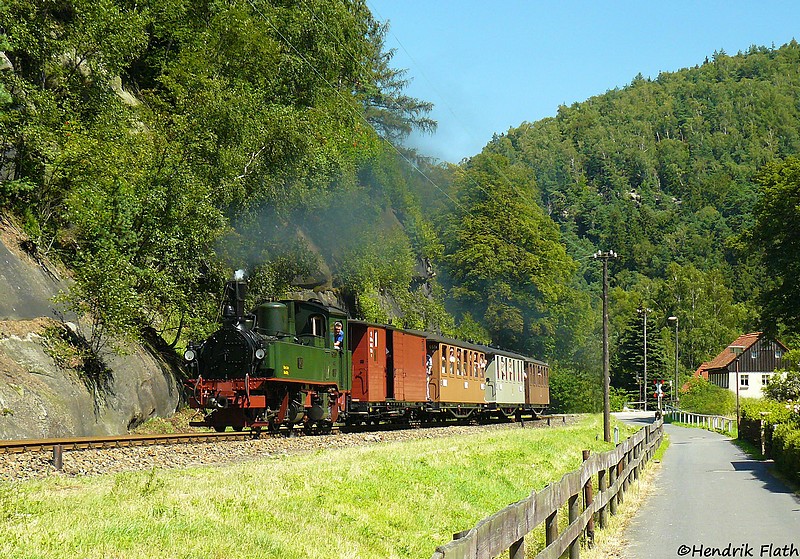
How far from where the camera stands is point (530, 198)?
298 feet

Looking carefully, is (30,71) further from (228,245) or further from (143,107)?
(228,245)

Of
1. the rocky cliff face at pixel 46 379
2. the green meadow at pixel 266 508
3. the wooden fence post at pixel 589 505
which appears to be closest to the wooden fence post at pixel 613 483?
the green meadow at pixel 266 508

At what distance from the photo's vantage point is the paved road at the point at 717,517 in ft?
38.4

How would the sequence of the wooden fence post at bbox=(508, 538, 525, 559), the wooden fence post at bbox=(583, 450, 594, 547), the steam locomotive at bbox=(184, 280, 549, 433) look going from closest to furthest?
the wooden fence post at bbox=(508, 538, 525, 559), the wooden fence post at bbox=(583, 450, 594, 547), the steam locomotive at bbox=(184, 280, 549, 433)

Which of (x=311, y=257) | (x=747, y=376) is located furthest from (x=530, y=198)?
(x=311, y=257)

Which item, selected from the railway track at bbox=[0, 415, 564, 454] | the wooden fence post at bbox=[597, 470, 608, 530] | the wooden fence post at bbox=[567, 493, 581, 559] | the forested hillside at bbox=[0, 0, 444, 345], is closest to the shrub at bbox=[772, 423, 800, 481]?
the wooden fence post at bbox=[597, 470, 608, 530]

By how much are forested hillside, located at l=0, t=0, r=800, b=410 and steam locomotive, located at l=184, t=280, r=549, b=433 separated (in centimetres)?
318

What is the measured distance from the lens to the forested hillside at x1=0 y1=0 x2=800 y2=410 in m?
28.4

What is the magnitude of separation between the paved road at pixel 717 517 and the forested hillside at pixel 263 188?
15699 mm

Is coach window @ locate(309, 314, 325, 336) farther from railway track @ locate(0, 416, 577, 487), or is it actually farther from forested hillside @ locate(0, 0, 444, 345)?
forested hillside @ locate(0, 0, 444, 345)

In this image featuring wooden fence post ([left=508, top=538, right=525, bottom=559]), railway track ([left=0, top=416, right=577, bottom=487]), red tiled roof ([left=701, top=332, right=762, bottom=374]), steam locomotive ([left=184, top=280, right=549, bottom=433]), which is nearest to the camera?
wooden fence post ([left=508, top=538, right=525, bottom=559])

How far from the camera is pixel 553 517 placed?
9320 mm

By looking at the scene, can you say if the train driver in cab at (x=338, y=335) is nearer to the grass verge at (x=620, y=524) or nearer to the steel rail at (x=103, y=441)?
the steel rail at (x=103, y=441)

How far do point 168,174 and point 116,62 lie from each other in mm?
4916
